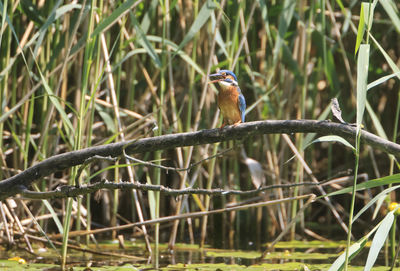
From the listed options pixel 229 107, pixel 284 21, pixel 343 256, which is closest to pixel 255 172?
pixel 229 107

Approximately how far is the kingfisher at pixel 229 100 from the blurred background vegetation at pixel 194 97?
0.10 meters

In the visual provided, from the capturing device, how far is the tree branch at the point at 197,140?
2569 mm

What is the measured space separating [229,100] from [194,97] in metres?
0.96

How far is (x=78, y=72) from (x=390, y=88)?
3.00m

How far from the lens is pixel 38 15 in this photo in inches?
173

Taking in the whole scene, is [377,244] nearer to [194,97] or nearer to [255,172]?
[255,172]

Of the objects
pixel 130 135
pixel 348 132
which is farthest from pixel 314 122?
pixel 130 135

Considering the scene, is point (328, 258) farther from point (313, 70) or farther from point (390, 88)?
point (390, 88)

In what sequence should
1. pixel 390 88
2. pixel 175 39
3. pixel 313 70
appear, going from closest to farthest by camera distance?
pixel 175 39 → pixel 313 70 → pixel 390 88

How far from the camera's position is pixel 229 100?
4.24m

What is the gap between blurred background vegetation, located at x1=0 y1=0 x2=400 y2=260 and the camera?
454cm

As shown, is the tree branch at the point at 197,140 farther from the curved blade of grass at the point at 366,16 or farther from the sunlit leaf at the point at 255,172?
the sunlit leaf at the point at 255,172

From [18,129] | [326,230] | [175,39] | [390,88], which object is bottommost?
[326,230]

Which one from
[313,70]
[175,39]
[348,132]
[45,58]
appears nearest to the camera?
→ [348,132]
